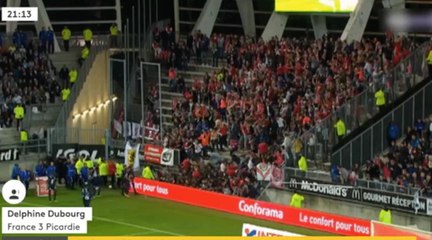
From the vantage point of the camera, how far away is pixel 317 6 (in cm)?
4144

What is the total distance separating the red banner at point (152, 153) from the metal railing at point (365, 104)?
6.06 metres

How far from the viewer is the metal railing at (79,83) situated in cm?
4416

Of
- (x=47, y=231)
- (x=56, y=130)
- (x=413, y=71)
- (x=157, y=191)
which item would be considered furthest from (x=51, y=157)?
(x=47, y=231)

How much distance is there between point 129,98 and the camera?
1729 inches

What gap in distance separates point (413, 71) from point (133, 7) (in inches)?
675

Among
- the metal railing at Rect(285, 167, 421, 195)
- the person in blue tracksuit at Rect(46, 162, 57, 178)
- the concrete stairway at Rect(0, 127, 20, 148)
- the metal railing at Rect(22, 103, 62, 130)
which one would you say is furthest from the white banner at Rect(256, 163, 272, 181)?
the metal railing at Rect(22, 103, 62, 130)

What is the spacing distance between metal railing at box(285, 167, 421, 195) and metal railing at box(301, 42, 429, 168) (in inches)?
49.3

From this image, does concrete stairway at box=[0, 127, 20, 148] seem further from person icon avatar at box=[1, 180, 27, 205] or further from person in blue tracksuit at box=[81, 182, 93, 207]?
person icon avatar at box=[1, 180, 27, 205]

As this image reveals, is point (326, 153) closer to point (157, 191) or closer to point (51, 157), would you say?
point (157, 191)

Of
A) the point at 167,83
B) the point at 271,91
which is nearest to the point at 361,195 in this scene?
the point at 271,91

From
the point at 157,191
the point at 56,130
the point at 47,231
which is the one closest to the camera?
the point at 47,231

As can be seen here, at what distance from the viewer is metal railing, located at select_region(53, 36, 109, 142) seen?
4416 cm

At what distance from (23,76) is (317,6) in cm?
1146

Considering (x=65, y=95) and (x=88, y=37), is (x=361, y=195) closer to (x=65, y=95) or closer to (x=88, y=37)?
(x=65, y=95)
